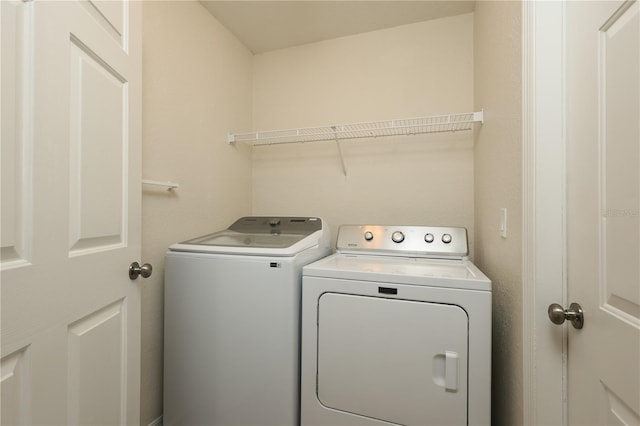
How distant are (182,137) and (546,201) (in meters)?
1.83

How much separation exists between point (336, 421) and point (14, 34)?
170 centimetres

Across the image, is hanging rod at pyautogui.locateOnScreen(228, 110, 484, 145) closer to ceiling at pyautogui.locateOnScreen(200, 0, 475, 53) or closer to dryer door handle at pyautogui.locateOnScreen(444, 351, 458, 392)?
ceiling at pyautogui.locateOnScreen(200, 0, 475, 53)

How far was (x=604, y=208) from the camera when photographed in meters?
0.71

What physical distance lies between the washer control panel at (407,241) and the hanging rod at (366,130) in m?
0.68

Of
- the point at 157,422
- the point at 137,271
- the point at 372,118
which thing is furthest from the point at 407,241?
the point at 157,422

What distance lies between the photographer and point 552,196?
88 centimetres

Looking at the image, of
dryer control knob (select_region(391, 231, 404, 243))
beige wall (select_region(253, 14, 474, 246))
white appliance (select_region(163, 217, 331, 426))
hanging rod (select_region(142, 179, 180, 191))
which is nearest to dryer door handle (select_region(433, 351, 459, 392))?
white appliance (select_region(163, 217, 331, 426))

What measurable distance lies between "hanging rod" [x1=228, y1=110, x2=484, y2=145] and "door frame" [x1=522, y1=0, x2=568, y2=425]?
0.95 meters

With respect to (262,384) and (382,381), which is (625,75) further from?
(262,384)

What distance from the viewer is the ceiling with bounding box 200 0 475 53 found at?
188 centimetres

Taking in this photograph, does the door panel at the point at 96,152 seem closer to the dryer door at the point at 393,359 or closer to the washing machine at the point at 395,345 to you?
the washing machine at the point at 395,345

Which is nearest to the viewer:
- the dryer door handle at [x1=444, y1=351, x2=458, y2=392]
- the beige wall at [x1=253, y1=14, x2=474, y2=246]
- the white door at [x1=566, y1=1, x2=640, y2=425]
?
the white door at [x1=566, y1=1, x2=640, y2=425]

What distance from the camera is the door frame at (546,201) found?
2.84ft

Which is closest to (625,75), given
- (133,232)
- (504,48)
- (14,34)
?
(504,48)
